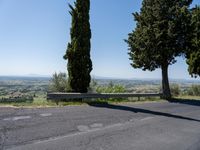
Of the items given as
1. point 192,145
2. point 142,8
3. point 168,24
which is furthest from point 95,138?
point 142,8

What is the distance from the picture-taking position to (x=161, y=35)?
1291 inches

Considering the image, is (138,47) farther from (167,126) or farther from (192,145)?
(192,145)

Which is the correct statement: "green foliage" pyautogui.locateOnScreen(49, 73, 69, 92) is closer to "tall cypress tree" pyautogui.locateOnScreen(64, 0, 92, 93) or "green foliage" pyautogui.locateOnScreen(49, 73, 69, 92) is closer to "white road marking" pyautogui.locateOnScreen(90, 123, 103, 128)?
"tall cypress tree" pyautogui.locateOnScreen(64, 0, 92, 93)

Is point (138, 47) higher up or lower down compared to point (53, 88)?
higher up

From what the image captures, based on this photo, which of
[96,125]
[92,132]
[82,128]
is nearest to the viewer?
[92,132]

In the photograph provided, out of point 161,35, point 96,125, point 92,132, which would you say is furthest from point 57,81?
point 92,132

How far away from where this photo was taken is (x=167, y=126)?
13.7m

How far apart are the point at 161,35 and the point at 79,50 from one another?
11.9m

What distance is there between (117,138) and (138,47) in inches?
965

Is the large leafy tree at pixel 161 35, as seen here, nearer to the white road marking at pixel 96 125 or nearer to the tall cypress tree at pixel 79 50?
the tall cypress tree at pixel 79 50

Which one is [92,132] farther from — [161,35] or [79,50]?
[161,35]

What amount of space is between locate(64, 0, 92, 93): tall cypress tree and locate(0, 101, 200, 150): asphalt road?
829 cm

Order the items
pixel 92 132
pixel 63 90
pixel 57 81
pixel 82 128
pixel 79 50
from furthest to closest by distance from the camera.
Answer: pixel 57 81 < pixel 63 90 < pixel 79 50 < pixel 82 128 < pixel 92 132

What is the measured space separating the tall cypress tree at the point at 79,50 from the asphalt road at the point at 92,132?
8.29 metres
